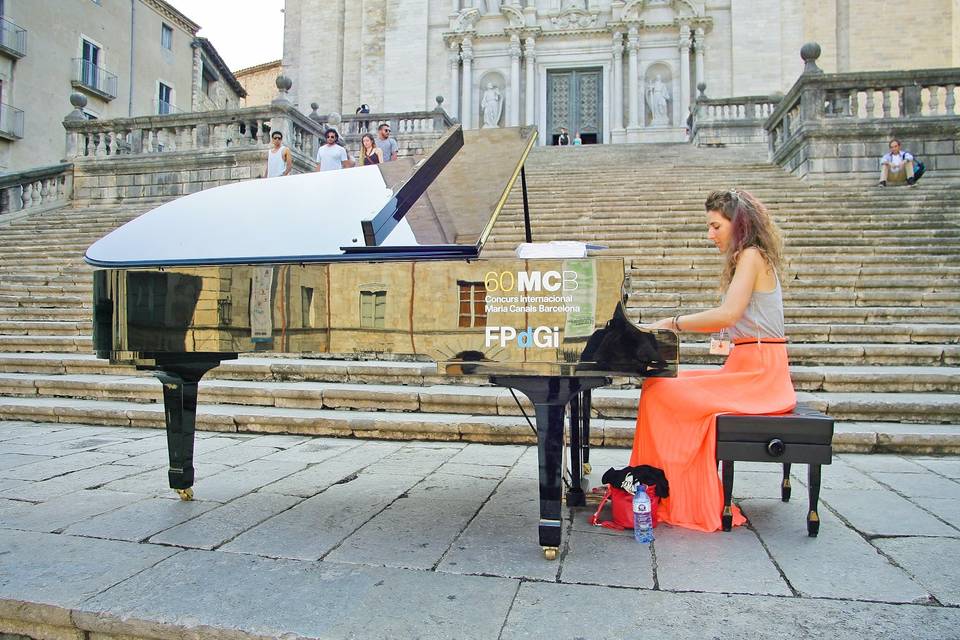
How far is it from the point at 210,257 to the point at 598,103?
20.9 m

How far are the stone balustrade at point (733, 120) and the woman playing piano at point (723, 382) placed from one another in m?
14.0

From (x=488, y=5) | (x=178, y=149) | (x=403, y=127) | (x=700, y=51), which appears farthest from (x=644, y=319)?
(x=488, y=5)

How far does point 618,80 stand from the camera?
21.3 meters

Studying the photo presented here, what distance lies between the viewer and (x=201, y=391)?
5828 millimetres

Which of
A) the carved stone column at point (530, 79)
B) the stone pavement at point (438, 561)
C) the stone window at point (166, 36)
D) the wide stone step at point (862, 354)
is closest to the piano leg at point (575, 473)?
the stone pavement at point (438, 561)

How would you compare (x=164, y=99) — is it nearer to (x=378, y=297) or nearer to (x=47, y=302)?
(x=47, y=302)

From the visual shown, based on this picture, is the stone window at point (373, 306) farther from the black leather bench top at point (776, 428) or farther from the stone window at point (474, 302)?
the black leather bench top at point (776, 428)

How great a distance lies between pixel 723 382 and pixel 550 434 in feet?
3.12

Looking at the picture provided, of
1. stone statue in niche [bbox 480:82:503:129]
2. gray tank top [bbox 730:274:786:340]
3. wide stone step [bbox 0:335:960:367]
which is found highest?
stone statue in niche [bbox 480:82:503:129]

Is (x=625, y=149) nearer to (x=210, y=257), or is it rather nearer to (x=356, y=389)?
(x=356, y=389)

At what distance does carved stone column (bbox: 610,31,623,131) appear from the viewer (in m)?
21.2

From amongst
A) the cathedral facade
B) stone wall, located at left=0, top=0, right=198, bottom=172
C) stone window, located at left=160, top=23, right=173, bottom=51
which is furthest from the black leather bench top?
stone window, located at left=160, top=23, right=173, bottom=51

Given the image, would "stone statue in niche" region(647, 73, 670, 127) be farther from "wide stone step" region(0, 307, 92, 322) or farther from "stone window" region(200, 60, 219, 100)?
"stone window" region(200, 60, 219, 100)

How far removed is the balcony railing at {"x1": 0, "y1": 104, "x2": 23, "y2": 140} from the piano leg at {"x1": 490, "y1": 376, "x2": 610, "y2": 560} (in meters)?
24.7
